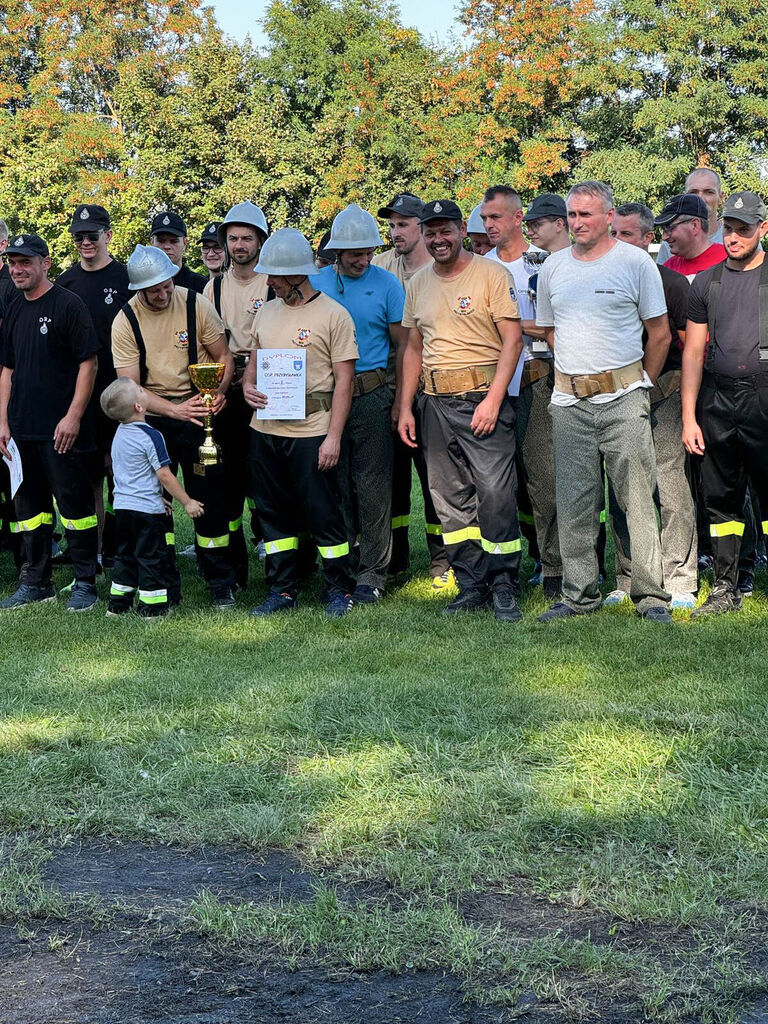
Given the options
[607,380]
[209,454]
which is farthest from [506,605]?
[209,454]

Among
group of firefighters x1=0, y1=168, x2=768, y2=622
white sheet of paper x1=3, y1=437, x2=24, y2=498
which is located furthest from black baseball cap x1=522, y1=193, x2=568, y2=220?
white sheet of paper x1=3, y1=437, x2=24, y2=498

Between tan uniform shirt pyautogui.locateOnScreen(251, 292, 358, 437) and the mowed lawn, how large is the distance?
4.51 feet

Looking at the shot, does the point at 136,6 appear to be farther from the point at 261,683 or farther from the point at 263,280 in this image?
the point at 261,683

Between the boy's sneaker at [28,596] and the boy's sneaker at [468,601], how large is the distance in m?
2.89

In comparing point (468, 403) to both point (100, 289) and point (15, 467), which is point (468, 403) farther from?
point (15, 467)

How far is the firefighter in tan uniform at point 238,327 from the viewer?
868 centimetres

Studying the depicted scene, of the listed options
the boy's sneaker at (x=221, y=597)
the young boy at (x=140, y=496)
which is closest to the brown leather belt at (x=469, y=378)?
the young boy at (x=140, y=496)

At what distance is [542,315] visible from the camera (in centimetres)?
748

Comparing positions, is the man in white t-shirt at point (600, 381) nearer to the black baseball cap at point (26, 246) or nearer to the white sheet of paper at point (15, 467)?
the black baseball cap at point (26, 246)

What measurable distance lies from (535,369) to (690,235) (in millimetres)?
1353

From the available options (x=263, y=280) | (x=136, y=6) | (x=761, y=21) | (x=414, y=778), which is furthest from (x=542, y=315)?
(x=136, y=6)

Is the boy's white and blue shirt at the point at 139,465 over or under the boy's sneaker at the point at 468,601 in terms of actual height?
over

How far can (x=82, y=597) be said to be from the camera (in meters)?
8.38

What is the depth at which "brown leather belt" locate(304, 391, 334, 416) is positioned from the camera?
26.0 ft
